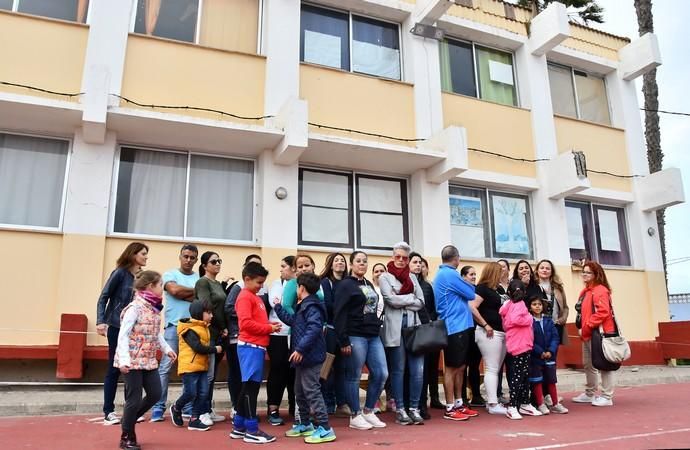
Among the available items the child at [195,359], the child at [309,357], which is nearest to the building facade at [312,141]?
the child at [195,359]

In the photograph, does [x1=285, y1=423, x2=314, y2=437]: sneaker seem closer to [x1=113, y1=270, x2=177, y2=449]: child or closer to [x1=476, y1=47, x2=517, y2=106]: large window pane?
[x1=113, y1=270, x2=177, y2=449]: child

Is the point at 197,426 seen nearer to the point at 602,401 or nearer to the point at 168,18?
the point at 602,401

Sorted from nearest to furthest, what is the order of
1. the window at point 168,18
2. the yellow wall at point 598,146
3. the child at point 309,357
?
the child at point 309,357
the window at point 168,18
the yellow wall at point 598,146

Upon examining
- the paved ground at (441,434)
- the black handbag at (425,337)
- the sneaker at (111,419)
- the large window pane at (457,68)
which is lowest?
the paved ground at (441,434)

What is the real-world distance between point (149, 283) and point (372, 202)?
595cm

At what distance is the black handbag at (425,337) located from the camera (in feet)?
18.1

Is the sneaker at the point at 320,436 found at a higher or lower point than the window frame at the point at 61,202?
lower

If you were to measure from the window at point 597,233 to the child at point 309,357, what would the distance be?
8443 mm

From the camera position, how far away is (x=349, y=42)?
34.1 ft

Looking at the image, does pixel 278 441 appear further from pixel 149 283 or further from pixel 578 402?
pixel 578 402

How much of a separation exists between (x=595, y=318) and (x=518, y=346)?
142 cm

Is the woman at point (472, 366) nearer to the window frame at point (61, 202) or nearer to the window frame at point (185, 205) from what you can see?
the window frame at point (185, 205)

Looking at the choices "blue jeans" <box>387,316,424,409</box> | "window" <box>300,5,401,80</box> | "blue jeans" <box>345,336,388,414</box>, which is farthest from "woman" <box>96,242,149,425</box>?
"window" <box>300,5,401,80</box>

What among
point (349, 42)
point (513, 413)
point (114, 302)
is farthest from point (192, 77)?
point (513, 413)
